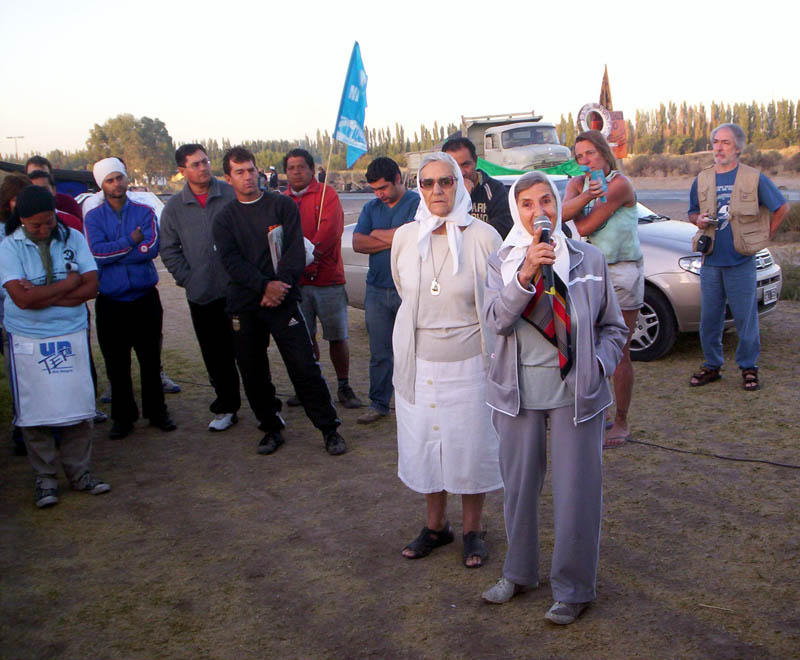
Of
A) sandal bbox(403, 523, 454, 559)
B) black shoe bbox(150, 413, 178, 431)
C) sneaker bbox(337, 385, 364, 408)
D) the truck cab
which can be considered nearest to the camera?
sandal bbox(403, 523, 454, 559)

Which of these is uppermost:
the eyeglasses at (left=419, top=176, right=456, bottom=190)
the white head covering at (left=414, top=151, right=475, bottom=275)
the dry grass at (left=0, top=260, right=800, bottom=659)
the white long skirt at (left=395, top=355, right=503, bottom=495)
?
the eyeglasses at (left=419, top=176, right=456, bottom=190)

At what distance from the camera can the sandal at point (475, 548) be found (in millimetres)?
4055

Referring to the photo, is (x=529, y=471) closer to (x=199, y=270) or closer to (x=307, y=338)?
(x=307, y=338)

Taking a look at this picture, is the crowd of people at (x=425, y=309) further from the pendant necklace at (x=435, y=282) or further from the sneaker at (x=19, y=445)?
the sneaker at (x=19, y=445)

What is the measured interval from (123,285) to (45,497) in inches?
71.8

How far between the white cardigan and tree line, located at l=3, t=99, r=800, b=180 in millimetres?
44224

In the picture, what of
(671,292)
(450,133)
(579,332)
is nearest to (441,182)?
(579,332)

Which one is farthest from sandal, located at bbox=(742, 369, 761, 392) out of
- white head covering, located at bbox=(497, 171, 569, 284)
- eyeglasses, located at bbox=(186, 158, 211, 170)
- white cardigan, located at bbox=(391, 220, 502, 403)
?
eyeglasses, located at bbox=(186, 158, 211, 170)

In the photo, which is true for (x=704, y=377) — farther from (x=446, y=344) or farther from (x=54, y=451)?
(x=54, y=451)

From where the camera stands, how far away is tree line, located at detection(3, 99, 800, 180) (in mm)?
69875

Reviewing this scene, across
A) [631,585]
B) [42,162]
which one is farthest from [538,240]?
[42,162]

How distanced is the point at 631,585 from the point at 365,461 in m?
2.38

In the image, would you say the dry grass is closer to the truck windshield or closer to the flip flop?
the flip flop

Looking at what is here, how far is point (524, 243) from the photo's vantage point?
3.38 metres
